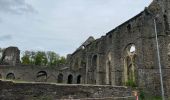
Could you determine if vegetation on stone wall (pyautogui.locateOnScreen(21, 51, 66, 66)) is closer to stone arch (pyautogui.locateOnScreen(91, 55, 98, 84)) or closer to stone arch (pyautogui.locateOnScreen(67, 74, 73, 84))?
stone arch (pyautogui.locateOnScreen(67, 74, 73, 84))

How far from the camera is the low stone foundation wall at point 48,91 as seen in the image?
13.6 m

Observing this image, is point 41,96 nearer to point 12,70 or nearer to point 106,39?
point 106,39

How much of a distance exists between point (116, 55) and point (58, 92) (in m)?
12.9

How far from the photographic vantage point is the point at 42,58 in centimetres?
6650

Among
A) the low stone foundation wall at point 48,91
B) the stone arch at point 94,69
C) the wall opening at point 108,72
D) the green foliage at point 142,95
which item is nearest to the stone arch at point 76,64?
the stone arch at point 94,69

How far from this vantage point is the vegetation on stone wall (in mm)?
64394

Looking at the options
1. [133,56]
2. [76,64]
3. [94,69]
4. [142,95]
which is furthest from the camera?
[76,64]

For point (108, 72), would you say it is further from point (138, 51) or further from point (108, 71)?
point (138, 51)

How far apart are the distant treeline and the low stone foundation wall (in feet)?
154

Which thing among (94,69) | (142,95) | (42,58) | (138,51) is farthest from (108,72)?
(42,58)

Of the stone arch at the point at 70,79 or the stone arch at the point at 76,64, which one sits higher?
the stone arch at the point at 76,64

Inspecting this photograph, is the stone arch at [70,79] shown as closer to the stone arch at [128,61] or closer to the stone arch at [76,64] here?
the stone arch at [76,64]

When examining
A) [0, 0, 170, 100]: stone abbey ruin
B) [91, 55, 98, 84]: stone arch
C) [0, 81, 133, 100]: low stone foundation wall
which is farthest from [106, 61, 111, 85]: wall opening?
[0, 81, 133, 100]: low stone foundation wall

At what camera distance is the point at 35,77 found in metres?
38.9
